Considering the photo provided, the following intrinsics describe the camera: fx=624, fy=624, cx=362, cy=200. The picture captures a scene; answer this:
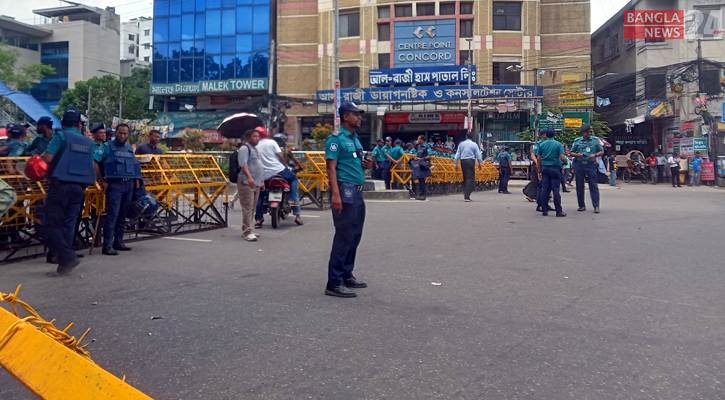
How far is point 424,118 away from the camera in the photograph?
4009cm

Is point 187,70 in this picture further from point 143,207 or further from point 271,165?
point 143,207

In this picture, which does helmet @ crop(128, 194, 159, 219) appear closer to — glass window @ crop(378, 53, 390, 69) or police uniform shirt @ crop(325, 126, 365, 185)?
police uniform shirt @ crop(325, 126, 365, 185)

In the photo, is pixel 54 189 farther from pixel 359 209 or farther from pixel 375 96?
pixel 375 96

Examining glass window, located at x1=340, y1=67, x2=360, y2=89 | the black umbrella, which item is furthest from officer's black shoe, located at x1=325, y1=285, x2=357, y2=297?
glass window, located at x1=340, y1=67, x2=360, y2=89

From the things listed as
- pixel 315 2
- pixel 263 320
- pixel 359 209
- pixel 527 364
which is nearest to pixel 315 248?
pixel 359 209

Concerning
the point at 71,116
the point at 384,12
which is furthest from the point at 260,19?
the point at 71,116

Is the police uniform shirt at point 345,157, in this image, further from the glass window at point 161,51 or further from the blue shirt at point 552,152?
the glass window at point 161,51

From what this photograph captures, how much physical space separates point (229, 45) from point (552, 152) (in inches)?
1501

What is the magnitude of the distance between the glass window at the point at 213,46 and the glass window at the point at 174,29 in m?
2.69

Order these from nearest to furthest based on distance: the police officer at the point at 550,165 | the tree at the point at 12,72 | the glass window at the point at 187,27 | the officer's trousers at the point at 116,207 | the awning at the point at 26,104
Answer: the officer's trousers at the point at 116,207
the police officer at the point at 550,165
the awning at the point at 26,104
the tree at the point at 12,72
the glass window at the point at 187,27

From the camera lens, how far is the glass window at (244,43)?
4566 cm

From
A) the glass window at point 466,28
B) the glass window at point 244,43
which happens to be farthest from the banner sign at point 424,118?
the glass window at point 244,43

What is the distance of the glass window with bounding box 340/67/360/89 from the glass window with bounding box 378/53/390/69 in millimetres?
1519

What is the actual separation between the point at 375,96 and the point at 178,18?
19145 millimetres
